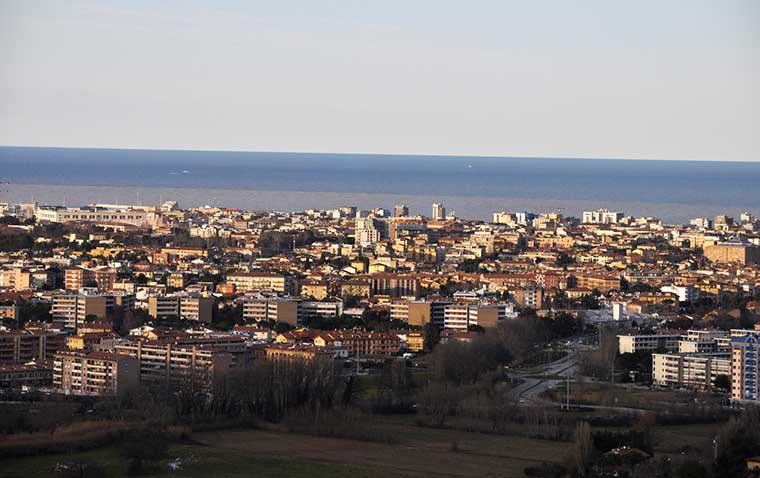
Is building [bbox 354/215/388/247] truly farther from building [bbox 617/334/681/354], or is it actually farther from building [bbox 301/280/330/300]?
building [bbox 617/334/681/354]

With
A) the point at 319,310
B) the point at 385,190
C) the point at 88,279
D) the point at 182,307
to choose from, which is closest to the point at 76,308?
the point at 182,307

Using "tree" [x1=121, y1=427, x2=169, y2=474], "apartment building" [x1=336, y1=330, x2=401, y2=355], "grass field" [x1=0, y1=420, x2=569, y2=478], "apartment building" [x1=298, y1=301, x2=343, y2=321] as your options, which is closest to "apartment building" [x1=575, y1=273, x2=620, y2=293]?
"apartment building" [x1=298, y1=301, x2=343, y2=321]

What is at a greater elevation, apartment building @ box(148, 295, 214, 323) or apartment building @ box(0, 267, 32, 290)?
apartment building @ box(0, 267, 32, 290)

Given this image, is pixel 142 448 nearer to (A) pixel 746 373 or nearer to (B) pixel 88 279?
(A) pixel 746 373

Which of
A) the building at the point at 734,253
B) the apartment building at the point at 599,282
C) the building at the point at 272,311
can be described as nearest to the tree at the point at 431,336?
the building at the point at 272,311

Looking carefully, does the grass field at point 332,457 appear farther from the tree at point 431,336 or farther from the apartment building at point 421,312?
the apartment building at point 421,312
